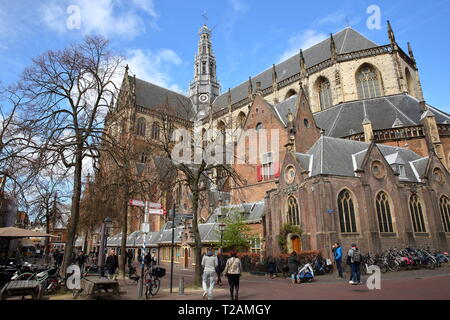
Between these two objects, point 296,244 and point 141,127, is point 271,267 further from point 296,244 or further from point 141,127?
point 141,127

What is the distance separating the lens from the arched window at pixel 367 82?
39.3 m

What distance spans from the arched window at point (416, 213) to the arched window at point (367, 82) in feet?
68.0

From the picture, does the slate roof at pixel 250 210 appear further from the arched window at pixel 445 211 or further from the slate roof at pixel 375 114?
the arched window at pixel 445 211

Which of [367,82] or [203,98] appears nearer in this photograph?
[367,82]

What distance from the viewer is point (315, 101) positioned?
1693 inches

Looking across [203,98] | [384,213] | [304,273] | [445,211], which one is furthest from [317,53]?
[304,273]

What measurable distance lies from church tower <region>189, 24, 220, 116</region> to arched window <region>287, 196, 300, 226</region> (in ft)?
164

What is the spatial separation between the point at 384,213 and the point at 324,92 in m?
26.4

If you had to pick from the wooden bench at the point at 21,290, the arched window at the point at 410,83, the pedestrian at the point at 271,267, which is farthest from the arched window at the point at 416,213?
the arched window at the point at 410,83

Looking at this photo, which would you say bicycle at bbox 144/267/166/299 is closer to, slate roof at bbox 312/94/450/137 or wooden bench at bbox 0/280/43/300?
wooden bench at bbox 0/280/43/300

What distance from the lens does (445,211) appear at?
23.7 metres

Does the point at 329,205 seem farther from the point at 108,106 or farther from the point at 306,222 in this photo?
the point at 108,106

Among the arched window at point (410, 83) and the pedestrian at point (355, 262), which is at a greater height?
the arched window at point (410, 83)
